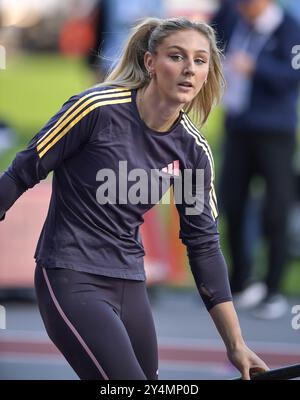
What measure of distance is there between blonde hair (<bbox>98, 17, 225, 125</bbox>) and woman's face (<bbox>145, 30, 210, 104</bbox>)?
45 millimetres

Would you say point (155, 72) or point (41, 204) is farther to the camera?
point (41, 204)

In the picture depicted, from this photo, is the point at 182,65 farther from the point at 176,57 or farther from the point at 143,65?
the point at 143,65

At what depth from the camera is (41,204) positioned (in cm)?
808

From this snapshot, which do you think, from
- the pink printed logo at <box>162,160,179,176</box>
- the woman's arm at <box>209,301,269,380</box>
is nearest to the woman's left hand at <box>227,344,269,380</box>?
the woman's arm at <box>209,301,269,380</box>

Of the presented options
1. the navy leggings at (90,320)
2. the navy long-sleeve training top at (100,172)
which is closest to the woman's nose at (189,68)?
the navy long-sleeve training top at (100,172)

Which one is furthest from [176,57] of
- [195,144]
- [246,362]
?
[246,362]

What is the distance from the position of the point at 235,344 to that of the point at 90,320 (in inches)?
19.5

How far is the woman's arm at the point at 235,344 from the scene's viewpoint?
12.3 ft

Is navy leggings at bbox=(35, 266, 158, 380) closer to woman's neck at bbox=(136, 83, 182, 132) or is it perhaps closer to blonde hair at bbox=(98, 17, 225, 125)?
woman's neck at bbox=(136, 83, 182, 132)

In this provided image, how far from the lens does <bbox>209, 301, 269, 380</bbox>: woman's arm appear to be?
12.3 ft

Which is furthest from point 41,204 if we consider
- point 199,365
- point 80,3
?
point 80,3

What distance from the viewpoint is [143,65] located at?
385 cm
